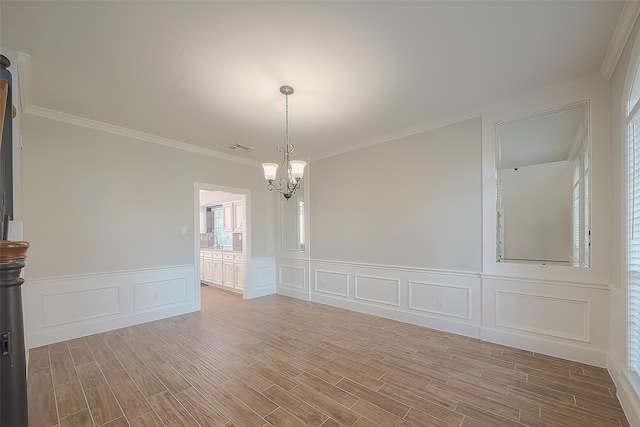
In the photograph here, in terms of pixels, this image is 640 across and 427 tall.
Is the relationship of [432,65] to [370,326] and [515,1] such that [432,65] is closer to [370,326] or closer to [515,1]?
[515,1]

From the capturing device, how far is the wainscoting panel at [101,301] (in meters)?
3.29

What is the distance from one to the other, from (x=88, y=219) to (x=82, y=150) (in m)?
0.94

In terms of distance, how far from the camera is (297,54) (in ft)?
7.69

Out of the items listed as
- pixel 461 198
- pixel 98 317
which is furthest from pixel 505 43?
pixel 98 317

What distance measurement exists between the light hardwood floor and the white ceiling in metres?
2.92

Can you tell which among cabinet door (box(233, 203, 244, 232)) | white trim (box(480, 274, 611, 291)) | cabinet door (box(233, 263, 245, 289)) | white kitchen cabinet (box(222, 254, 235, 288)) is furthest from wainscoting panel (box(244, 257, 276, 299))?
white trim (box(480, 274, 611, 291))

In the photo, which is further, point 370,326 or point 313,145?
point 313,145

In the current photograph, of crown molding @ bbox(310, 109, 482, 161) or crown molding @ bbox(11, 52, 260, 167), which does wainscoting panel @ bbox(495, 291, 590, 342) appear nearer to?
crown molding @ bbox(310, 109, 482, 161)

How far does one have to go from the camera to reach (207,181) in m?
4.98

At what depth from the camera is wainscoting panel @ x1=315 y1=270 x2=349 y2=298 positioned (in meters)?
4.90

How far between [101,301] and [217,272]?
3125 mm

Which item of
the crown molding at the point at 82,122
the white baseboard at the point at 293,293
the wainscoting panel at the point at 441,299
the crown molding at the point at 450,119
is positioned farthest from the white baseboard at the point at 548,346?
the crown molding at the point at 82,122

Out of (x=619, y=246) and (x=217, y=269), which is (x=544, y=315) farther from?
(x=217, y=269)

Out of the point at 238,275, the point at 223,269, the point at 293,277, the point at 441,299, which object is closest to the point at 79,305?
the point at 238,275
